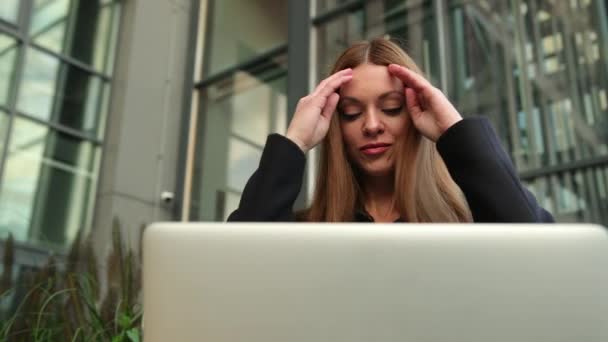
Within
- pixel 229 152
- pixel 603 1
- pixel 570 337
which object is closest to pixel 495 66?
pixel 603 1

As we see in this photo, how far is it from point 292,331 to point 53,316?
144cm

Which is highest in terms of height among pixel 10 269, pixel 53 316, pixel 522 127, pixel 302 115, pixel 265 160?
pixel 522 127

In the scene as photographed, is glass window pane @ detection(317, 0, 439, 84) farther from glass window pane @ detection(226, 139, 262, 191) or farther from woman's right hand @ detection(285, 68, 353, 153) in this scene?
woman's right hand @ detection(285, 68, 353, 153)

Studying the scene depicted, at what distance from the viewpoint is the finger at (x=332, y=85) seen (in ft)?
3.36

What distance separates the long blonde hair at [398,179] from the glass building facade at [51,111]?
3.37m

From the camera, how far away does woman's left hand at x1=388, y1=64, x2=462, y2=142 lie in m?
0.95

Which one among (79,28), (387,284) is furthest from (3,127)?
(387,284)

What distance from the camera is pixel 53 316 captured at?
1.63 metres

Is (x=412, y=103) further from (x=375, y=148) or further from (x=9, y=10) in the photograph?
(x=9, y=10)

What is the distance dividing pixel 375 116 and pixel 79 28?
14.5 feet

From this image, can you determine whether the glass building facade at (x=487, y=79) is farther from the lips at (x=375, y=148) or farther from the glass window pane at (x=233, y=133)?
the lips at (x=375, y=148)

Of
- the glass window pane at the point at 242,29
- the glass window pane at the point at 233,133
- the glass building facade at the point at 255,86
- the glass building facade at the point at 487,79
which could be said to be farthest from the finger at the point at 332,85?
the glass window pane at the point at 242,29

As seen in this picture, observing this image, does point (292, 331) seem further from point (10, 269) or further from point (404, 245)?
point (10, 269)

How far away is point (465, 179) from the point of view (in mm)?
850
